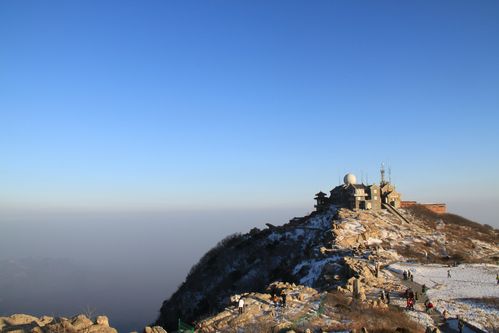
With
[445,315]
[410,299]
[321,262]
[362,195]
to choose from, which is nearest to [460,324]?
[445,315]

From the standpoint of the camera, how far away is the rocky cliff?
25.0m

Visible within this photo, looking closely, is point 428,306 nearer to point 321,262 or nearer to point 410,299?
point 410,299

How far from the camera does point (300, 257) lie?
5600 cm

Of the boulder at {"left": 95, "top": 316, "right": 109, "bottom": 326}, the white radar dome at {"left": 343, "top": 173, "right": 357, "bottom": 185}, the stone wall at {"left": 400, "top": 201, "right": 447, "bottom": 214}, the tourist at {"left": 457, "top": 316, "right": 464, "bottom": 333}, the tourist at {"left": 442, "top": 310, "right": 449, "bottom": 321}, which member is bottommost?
the tourist at {"left": 442, "top": 310, "right": 449, "bottom": 321}

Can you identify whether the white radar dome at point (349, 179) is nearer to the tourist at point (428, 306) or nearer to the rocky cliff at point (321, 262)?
the rocky cliff at point (321, 262)

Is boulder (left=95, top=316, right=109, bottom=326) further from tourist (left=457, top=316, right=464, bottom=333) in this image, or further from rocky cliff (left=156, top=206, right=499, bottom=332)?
tourist (left=457, top=316, right=464, bottom=333)

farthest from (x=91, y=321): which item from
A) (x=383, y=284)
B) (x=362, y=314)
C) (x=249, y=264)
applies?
(x=249, y=264)

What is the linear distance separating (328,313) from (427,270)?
20971 millimetres

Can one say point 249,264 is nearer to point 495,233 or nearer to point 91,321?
point 91,321

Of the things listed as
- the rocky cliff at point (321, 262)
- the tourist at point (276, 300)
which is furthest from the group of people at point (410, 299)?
the tourist at point (276, 300)

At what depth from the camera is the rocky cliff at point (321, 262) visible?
25.0 metres

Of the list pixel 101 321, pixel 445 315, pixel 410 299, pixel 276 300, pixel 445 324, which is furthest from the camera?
pixel 276 300

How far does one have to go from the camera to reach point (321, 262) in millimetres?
46125

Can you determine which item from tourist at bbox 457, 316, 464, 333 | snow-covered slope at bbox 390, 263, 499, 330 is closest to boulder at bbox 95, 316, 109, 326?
tourist at bbox 457, 316, 464, 333
